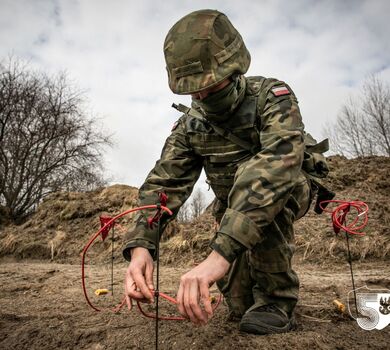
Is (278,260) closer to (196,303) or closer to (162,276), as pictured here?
(196,303)

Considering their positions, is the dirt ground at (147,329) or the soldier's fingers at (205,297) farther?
the dirt ground at (147,329)

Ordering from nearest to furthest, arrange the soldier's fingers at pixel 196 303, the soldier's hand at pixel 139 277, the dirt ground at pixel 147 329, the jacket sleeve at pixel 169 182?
the soldier's fingers at pixel 196 303
the soldier's hand at pixel 139 277
the dirt ground at pixel 147 329
the jacket sleeve at pixel 169 182

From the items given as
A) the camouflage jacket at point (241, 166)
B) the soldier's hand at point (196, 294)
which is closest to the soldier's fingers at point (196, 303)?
the soldier's hand at point (196, 294)

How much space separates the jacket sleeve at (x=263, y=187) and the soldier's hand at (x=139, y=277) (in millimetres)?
355

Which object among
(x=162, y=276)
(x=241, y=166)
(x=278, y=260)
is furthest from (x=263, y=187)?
(x=162, y=276)

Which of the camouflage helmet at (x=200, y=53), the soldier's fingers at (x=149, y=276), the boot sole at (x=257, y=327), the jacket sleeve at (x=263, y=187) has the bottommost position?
the boot sole at (x=257, y=327)

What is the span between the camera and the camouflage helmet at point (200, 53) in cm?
158

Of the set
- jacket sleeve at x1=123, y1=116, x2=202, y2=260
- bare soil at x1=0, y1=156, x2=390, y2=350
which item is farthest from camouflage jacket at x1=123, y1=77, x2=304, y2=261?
bare soil at x1=0, y1=156, x2=390, y2=350

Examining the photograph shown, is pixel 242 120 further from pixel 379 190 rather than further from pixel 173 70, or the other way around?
pixel 379 190

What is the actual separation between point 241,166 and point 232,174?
48 cm

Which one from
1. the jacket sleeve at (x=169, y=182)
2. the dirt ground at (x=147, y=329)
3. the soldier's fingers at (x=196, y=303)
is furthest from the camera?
the jacket sleeve at (x=169, y=182)

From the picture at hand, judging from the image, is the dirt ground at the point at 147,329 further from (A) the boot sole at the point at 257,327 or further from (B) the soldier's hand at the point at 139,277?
(B) the soldier's hand at the point at 139,277

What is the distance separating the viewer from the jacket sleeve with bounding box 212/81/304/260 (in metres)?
1.25

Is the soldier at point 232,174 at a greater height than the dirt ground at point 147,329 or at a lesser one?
greater
